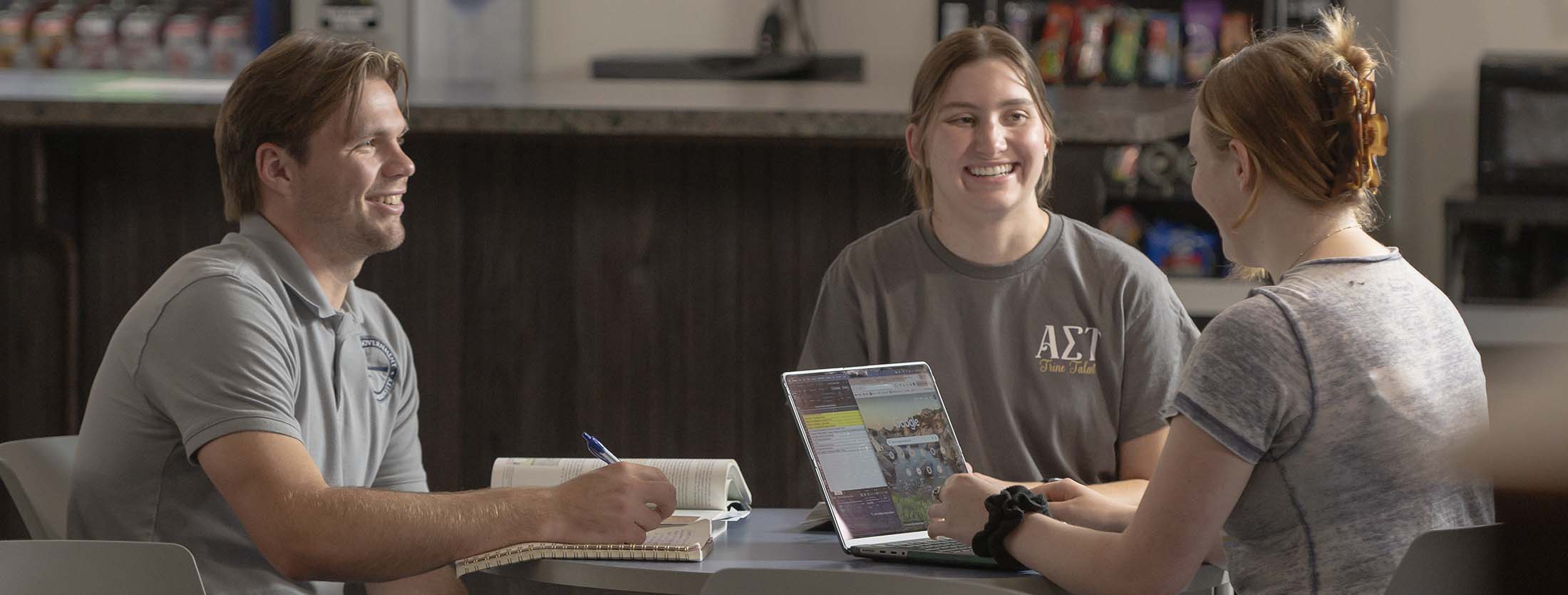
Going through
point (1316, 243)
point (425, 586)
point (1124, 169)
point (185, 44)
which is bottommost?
point (425, 586)

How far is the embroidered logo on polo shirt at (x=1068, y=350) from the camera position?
192cm

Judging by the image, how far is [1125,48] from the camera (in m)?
5.62

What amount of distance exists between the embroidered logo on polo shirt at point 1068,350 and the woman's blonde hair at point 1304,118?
57 cm

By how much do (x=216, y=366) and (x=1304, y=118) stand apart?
3.77ft

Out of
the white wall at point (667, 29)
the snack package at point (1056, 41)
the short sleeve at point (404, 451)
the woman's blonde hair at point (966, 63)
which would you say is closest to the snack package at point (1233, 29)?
the snack package at point (1056, 41)

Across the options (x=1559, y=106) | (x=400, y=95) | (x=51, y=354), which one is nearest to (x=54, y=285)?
(x=51, y=354)

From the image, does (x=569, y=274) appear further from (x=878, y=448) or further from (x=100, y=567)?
(x=100, y=567)

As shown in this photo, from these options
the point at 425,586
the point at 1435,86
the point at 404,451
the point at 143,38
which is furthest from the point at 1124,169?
the point at 425,586

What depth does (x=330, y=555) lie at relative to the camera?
1.56 meters

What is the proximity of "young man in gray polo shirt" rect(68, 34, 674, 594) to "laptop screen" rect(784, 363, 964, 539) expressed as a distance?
18 centimetres

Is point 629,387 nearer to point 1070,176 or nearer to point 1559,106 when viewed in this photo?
point 1070,176

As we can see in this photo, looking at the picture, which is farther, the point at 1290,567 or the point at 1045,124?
the point at 1045,124

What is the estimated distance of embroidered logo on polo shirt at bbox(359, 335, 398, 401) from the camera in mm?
1931

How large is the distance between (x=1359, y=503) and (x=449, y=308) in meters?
1.99
